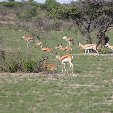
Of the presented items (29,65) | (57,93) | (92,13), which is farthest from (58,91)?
(92,13)

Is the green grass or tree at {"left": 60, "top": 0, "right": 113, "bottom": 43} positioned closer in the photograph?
the green grass

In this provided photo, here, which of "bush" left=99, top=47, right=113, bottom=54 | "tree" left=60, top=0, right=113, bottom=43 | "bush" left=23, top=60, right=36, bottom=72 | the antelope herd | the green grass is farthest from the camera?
"tree" left=60, top=0, right=113, bottom=43

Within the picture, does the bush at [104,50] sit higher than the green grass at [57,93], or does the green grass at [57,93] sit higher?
the green grass at [57,93]

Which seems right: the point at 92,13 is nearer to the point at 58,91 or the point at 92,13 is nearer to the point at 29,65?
the point at 29,65

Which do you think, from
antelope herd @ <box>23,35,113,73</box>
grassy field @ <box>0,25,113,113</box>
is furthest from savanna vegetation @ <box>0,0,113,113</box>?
antelope herd @ <box>23,35,113,73</box>

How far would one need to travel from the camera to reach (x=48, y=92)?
→ 45.4ft

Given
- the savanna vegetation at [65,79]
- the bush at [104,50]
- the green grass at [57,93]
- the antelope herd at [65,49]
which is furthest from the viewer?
the bush at [104,50]

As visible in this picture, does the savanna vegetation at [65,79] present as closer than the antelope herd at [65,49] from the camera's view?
Yes

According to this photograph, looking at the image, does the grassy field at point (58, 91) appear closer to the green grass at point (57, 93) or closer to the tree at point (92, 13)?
the green grass at point (57, 93)

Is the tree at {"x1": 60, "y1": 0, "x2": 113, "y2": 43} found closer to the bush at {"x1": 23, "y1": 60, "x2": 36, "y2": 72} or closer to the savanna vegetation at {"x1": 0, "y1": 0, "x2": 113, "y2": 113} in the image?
the savanna vegetation at {"x1": 0, "y1": 0, "x2": 113, "y2": 113}

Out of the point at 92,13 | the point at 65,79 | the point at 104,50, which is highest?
the point at 92,13

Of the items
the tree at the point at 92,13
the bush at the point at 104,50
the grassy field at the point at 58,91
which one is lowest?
the bush at the point at 104,50

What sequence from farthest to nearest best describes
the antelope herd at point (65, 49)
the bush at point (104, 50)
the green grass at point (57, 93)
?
the bush at point (104, 50), the antelope herd at point (65, 49), the green grass at point (57, 93)

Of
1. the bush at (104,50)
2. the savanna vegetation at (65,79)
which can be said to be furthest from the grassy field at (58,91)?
the bush at (104,50)
